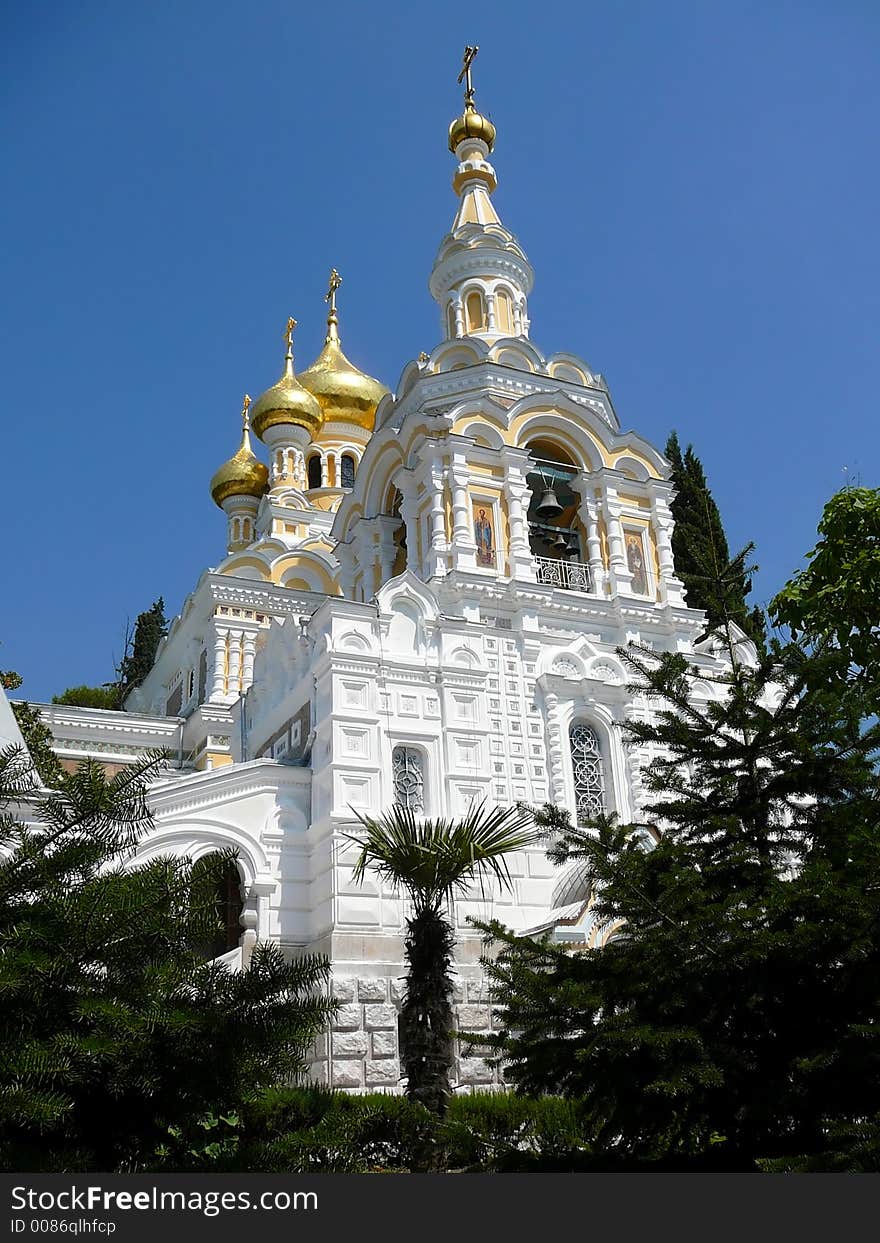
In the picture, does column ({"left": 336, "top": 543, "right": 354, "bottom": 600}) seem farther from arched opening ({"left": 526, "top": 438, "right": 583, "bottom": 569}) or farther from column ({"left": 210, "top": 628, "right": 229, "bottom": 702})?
column ({"left": 210, "top": 628, "right": 229, "bottom": 702})

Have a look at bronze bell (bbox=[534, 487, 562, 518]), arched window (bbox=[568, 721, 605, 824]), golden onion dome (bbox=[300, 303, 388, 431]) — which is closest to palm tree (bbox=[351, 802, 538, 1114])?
arched window (bbox=[568, 721, 605, 824])

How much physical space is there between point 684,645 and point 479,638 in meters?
4.18

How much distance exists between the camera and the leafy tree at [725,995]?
22.8ft

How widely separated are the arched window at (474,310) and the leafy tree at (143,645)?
23.4 m

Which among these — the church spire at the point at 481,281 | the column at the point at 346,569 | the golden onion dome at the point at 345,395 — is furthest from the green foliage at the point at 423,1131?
the golden onion dome at the point at 345,395

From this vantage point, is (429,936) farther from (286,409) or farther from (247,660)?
(286,409)

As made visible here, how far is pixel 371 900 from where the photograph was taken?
14859 millimetres

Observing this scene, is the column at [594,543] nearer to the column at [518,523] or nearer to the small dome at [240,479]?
the column at [518,523]

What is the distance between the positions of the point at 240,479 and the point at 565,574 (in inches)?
791

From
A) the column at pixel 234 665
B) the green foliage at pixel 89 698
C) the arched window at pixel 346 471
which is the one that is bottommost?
the column at pixel 234 665

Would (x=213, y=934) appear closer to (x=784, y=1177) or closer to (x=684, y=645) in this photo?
(x=784, y=1177)

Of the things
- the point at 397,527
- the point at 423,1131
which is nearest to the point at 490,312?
the point at 397,527

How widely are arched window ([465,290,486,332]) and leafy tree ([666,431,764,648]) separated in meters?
5.43

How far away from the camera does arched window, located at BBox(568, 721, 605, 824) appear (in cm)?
1773
